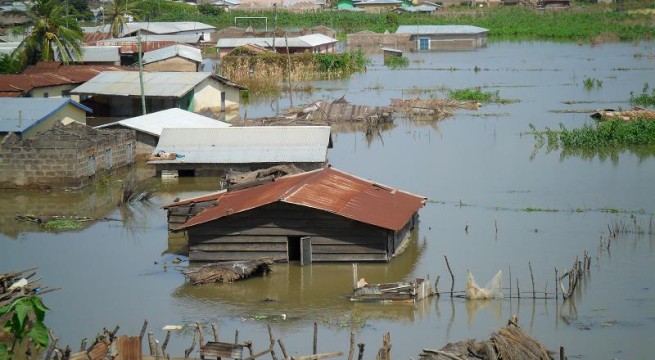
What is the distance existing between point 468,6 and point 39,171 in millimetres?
61005

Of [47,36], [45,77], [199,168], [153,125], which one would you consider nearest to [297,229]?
[199,168]

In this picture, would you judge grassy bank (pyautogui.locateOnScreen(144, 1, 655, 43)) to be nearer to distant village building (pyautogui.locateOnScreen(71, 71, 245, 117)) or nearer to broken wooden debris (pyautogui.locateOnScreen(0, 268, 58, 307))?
distant village building (pyautogui.locateOnScreen(71, 71, 245, 117))

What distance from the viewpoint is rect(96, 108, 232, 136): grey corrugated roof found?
88.3ft

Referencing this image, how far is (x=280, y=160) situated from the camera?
23234 mm

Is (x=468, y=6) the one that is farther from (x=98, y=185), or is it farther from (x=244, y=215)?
(x=244, y=215)

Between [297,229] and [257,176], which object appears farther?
[257,176]

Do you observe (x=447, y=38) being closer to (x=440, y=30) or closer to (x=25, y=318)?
(x=440, y=30)

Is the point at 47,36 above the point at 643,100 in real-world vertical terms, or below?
above

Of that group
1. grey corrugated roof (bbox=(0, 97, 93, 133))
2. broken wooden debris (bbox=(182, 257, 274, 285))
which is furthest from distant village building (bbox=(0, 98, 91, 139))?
broken wooden debris (bbox=(182, 257, 274, 285))

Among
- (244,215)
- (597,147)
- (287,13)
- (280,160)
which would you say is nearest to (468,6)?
(287,13)

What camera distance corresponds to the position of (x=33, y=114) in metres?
26.3

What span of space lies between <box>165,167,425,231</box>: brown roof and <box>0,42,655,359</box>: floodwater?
2.44 feet

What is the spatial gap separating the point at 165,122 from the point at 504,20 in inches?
1805

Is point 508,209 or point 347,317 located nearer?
point 347,317
